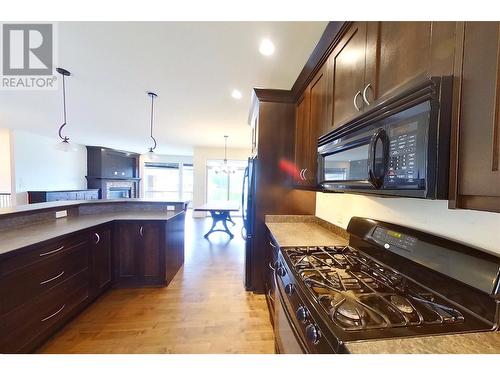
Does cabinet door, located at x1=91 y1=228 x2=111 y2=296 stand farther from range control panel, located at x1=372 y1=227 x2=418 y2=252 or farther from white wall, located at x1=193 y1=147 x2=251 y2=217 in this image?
white wall, located at x1=193 y1=147 x2=251 y2=217

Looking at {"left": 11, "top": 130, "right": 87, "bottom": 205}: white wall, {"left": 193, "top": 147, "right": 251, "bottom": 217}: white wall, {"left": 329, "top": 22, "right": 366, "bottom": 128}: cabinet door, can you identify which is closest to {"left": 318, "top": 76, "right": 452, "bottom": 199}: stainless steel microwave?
{"left": 329, "top": 22, "right": 366, "bottom": 128}: cabinet door

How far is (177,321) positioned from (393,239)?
203cm

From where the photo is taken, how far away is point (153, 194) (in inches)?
377

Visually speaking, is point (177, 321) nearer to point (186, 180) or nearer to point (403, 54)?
point (403, 54)

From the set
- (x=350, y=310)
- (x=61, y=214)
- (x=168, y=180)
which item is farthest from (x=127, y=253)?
(x=168, y=180)

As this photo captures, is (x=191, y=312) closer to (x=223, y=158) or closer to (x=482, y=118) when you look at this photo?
(x=482, y=118)

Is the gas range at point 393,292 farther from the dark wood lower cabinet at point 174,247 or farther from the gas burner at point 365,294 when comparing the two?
the dark wood lower cabinet at point 174,247

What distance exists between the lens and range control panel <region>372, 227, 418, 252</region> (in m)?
1.05

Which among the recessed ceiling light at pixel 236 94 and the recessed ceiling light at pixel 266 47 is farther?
the recessed ceiling light at pixel 236 94

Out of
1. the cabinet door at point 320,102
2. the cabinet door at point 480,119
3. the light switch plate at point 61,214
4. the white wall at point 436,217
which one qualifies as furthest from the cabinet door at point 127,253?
the cabinet door at point 480,119

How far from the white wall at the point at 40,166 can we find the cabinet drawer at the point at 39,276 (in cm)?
460

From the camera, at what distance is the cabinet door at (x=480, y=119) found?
526 millimetres

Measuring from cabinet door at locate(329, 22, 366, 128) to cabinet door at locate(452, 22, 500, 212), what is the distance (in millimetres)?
494
